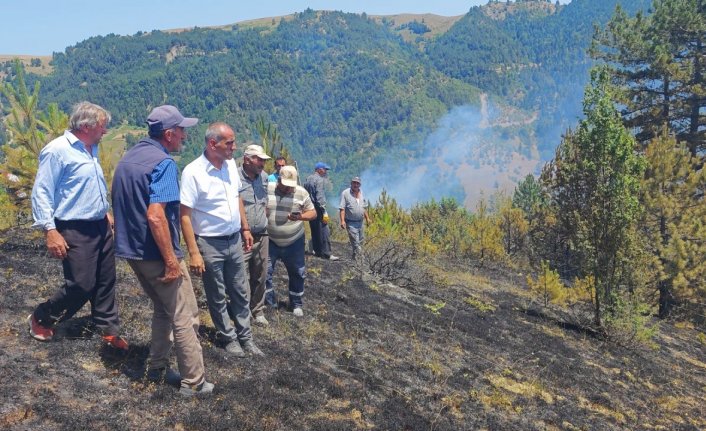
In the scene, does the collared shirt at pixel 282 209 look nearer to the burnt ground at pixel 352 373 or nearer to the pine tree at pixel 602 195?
the burnt ground at pixel 352 373

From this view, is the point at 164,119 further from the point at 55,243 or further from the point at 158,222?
the point at 55,243

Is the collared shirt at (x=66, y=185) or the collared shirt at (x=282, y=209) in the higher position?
the collared shirt at (x=66, y=185)

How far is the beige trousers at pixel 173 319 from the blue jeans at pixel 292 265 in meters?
2.23

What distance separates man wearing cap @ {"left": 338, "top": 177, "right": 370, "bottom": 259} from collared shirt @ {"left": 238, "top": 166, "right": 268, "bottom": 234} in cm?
528

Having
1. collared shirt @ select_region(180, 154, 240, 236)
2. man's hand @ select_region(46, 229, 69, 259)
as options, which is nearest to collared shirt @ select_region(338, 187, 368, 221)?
collared shirt @ select_region(180, 154, 240, 236)

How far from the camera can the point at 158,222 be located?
3.77 metres

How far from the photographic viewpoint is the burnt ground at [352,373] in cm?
419

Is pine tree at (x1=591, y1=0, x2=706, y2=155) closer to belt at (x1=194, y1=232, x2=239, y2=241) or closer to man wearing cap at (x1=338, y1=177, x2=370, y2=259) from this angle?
man wearing cap at (x1=338, y1=177, x2=370, y2=259)

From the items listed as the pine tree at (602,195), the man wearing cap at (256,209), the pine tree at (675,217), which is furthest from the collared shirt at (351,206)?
the pine tree at (675,217)

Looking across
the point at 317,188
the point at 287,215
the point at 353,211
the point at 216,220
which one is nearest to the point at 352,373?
the point at 287,215

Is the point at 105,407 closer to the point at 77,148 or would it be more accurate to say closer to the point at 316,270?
the point at 77,148

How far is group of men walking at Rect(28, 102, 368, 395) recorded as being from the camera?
3.89m


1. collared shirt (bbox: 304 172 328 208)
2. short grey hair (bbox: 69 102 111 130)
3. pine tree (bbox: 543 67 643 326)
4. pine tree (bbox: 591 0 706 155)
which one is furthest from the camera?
pine tree (bbox: 591 0 706 155)

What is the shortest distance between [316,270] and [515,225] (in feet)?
71.3
